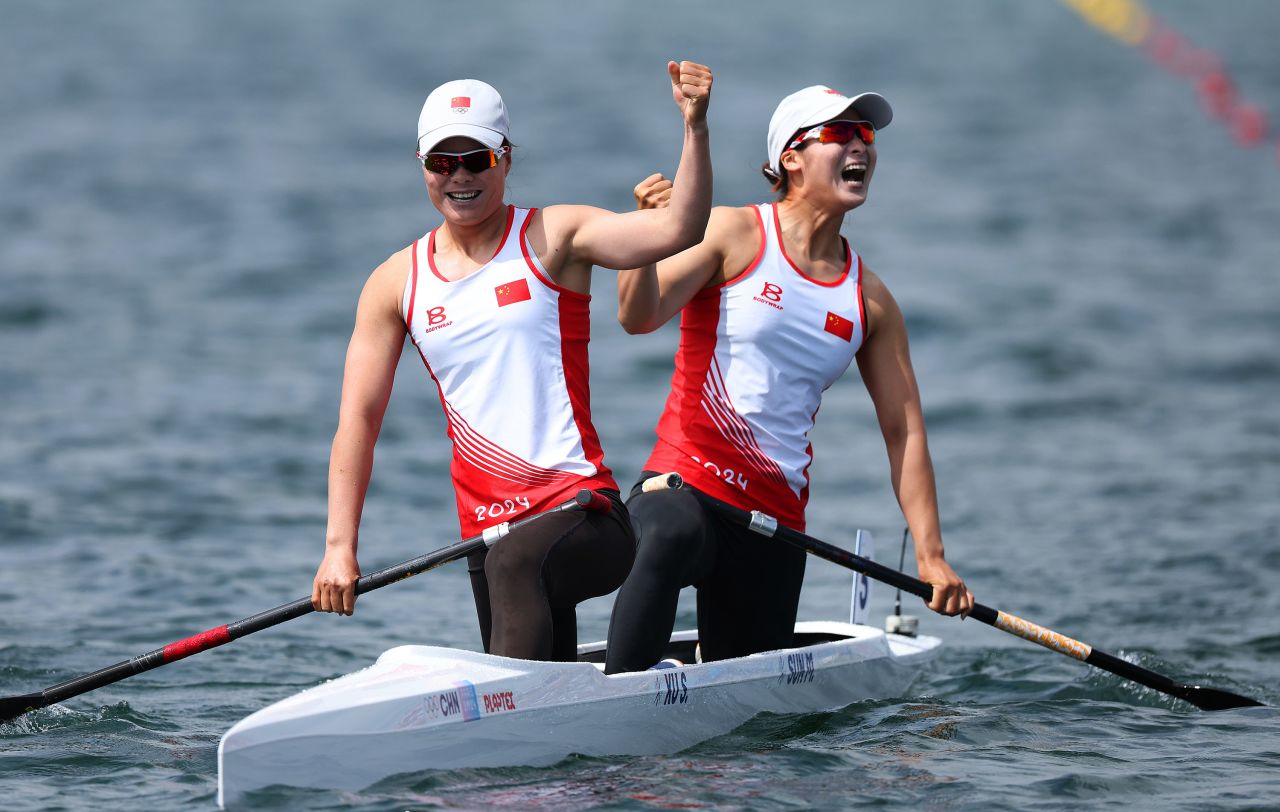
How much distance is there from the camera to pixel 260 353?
19203 mm

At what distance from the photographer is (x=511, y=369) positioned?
5750 mm

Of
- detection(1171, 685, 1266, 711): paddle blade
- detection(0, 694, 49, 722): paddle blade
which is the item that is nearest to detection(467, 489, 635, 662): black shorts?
detection(0, 694, 49, 722): paddle blade

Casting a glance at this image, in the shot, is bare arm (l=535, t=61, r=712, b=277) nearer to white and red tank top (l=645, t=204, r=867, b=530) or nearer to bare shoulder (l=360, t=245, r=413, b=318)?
bare shoulder (l=360, t=245, r=413, b=318)

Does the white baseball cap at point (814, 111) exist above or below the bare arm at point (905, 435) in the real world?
above

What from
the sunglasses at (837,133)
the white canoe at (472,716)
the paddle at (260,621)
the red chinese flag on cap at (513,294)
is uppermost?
the sunglasses at (837,133)

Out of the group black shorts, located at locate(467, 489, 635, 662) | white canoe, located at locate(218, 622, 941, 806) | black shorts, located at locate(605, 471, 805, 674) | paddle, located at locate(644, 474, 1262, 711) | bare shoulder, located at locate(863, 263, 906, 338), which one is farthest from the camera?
bare shoulder, located at locate(863, 263, 906, 338)

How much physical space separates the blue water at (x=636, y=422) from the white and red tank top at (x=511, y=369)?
100 cm

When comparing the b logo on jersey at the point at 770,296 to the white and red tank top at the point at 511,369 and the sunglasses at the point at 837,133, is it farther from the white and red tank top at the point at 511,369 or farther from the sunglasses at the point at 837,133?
the white and red tank top at the point at 511,369

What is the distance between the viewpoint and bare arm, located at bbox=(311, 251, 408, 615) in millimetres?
5871

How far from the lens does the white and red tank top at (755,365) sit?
646 centimetres

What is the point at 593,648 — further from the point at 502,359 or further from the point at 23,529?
the point at 23,529

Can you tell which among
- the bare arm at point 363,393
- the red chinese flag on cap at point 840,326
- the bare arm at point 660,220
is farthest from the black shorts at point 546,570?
the red chinese flag on cap at point 840,326

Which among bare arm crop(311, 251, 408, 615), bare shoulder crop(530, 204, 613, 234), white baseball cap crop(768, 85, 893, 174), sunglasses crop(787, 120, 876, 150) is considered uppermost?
white baseball cap crop(768, 85, 893, 174)

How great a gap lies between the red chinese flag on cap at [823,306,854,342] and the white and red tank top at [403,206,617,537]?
3.64ft
